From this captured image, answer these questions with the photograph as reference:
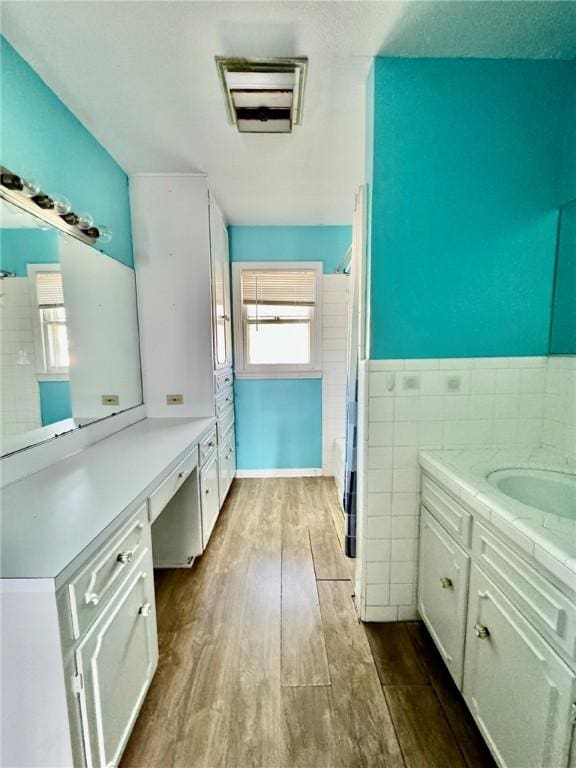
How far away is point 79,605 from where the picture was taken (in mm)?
785

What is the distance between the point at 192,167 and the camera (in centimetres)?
208

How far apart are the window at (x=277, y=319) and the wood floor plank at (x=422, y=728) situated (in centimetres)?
241

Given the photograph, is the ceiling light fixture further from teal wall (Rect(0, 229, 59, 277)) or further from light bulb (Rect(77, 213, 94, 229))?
teal wall (Rect(0, 229, 59, 277))

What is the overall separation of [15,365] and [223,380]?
152 centimetres

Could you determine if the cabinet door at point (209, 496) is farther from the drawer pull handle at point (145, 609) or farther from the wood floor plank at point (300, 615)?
the drawer pull handle at point (145, 609)

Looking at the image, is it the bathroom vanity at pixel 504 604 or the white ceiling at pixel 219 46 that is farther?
the white ceiling at pixel 219 46

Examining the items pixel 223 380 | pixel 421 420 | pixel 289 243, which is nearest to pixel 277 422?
pixel 223 380

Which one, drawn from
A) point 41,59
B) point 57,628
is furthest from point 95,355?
point 57,628

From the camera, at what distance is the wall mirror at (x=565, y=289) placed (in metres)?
1.38

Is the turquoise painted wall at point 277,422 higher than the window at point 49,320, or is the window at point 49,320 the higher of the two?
the window at point 49,320

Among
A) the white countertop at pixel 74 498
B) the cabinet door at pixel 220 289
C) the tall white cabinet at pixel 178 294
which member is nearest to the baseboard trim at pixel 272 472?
the tall white cabinet at pixel 178 294

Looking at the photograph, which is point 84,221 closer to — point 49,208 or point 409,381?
point 49,208

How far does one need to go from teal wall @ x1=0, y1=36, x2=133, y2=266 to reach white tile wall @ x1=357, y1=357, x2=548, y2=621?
174 centimetres

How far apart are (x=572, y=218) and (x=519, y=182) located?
0.28m
